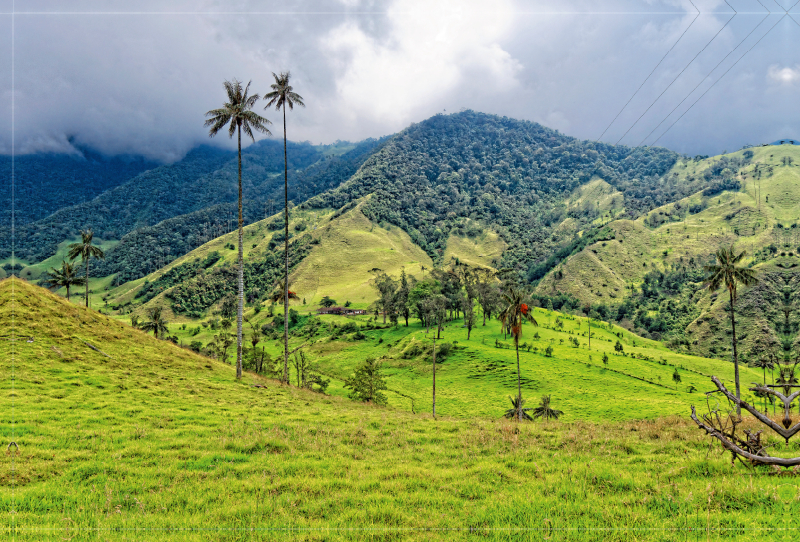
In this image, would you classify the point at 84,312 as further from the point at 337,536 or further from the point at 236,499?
the point at 337,536

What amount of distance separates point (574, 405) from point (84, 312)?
219 feet

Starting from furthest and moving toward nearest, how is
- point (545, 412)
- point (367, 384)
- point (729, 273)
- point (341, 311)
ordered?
point (341, 311)
point (367, 384)
point (545, 412)
point (729, 273)

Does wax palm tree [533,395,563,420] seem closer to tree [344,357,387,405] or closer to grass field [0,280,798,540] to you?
tree [344,357,387,405]

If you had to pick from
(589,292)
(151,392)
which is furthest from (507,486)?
(589,292)

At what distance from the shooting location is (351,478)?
8.84 meters

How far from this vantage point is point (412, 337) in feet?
341

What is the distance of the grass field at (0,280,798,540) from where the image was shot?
20.6 feet

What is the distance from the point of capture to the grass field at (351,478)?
6266 millimetres

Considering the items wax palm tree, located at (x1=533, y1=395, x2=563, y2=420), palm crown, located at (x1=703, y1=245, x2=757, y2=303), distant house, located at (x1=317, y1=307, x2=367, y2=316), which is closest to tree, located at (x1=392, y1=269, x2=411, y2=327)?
distant house, located at (x1=317, y1=307, x2=367, y2=316)

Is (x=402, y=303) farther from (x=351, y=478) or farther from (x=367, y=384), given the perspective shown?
(x=351, y=478)

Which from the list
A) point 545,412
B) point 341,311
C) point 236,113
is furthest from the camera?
point 341,311

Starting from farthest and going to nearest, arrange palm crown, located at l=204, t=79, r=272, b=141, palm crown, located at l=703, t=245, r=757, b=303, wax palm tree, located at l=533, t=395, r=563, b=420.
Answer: wax palm tree, located at l=533, t=395, r=563, b=420 → palm crown, located at l=703, t=245, r=757, b=303 → palm crown, located at l=204, t=79, r=272, b=141

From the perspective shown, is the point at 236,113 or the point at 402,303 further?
the point at 402,303

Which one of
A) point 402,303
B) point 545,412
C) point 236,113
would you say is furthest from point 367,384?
point 402,303
